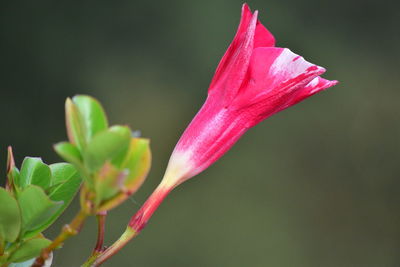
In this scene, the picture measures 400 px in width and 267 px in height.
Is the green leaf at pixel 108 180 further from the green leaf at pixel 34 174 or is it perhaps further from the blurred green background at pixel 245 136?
the blurred green background at pixel 245 136

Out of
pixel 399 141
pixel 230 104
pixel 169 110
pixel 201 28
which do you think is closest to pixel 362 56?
pixel 399 141

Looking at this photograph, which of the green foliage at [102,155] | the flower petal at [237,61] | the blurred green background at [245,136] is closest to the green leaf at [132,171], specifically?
the green foliage at [102,155]

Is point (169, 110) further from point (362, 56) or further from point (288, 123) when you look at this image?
point (362, 56)

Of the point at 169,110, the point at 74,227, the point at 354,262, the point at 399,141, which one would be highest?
the point at 74,227

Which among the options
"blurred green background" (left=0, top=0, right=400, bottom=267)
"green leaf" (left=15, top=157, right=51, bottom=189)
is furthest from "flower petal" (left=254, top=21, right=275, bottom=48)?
"blurred green background" (left=0, top=0, right=400, bottom=267)

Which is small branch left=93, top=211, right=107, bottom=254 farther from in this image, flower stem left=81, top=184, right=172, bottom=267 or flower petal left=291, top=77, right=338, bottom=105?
flower petal left=291, top=77, right=338, bottom=105

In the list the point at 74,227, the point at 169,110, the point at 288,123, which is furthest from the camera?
the point at 288,123

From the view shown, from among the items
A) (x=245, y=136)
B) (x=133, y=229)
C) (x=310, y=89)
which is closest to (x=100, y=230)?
(x=133, y=229)
